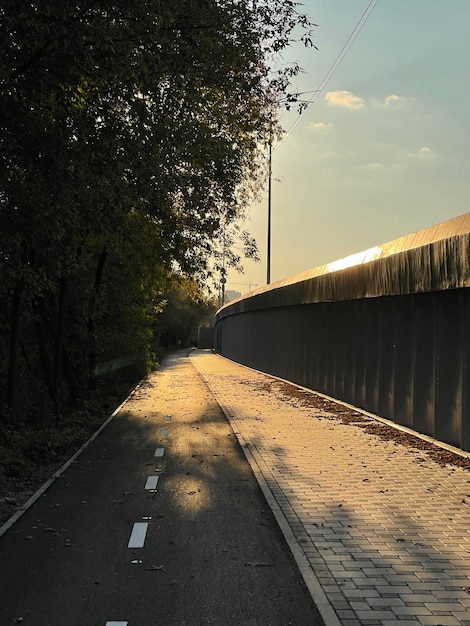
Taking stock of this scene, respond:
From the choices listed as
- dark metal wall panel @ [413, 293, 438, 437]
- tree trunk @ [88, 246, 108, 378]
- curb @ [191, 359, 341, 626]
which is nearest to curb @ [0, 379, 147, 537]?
curb @ [191, 359, 341, 626]

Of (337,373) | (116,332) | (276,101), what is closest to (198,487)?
(276,101)

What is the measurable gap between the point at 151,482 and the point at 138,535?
2.17 m

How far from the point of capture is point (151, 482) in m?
8.01

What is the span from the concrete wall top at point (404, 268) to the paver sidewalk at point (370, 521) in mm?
2830

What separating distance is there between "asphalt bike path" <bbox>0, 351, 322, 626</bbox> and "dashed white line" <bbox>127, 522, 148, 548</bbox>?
0.03 feet

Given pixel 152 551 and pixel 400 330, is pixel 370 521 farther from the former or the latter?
pixel 400 330

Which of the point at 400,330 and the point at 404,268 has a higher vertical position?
the point at 404,268

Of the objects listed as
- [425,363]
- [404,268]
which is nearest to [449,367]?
[425,363]

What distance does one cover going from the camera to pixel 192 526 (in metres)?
6.13

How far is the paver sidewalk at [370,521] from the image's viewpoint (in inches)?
169

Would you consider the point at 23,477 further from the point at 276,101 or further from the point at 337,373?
the point at 337,373

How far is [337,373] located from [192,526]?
11.2m

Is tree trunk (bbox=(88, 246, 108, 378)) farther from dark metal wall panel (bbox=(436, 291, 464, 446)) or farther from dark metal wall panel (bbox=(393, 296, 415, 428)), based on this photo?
dark metal wall panel (bbox=(436, 291, 464, 446))

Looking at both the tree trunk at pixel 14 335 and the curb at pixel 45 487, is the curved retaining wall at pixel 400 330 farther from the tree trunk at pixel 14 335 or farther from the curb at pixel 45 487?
the tree trunk at pixel 14 335
